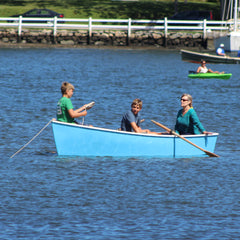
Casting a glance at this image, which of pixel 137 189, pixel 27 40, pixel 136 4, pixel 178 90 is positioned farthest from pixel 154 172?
pixel 136 4

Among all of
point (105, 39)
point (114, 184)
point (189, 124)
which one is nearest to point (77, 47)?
point (105, 39)

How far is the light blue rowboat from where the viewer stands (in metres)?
13.4

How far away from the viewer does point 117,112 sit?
21688 mm

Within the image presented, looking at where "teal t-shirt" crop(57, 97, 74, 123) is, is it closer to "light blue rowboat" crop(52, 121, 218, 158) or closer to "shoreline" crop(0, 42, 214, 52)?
"light blue rowboat" crop(52, 121, 218, 158)

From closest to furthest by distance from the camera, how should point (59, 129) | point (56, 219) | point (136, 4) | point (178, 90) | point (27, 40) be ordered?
point (56, 219)
point (59, 129)
point (178, 90)
point (27, 40)
point (136, 4)

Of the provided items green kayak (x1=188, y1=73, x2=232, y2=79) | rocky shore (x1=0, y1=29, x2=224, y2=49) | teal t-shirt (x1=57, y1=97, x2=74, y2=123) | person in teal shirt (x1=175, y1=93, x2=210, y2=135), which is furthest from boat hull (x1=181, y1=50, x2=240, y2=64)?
teal t-shirt (x1=57, y1=97, x2=74, y2=123)

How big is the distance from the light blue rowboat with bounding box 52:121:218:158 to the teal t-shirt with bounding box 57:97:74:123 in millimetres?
228

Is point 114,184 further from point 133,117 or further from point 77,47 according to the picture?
point 77,47

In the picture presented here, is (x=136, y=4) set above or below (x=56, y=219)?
above

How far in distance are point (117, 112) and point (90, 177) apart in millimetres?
9134

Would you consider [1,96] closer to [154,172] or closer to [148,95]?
[148,95]

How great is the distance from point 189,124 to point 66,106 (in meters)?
2.78

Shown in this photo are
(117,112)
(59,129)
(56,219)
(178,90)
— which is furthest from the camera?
(178,90)

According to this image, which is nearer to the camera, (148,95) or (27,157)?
(27,157)
